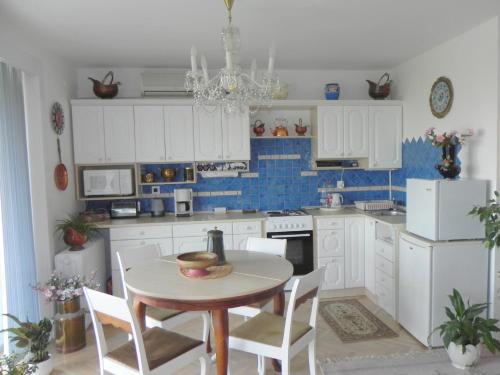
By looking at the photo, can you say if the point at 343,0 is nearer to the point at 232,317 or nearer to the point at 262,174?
the point at 262,174

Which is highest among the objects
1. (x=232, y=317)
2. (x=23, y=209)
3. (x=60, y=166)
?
(x=60, y=166)

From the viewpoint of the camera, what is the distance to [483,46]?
2.98 meters

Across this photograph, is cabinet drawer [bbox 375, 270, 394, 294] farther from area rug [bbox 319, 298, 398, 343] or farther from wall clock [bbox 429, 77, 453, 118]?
wall clock [bbox 429, 77, 453, 118]

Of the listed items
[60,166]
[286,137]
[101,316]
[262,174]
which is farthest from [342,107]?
[101,316]

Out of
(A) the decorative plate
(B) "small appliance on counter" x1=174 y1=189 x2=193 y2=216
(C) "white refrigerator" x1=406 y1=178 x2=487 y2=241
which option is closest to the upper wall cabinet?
(A) the decorative plate

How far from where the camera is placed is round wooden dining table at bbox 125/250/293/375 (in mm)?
1961

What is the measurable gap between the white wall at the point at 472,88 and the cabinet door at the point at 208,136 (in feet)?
7.22

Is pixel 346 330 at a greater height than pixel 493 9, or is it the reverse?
pixel 493 9

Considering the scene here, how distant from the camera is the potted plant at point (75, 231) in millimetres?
3330

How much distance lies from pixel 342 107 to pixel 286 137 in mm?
727

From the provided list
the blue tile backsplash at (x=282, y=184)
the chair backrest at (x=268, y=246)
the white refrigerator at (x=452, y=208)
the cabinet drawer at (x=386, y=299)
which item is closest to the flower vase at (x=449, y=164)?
the white refrigerator at (x=452, y=208)

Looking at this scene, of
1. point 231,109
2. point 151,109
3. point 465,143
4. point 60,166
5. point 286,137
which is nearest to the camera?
point 231,109

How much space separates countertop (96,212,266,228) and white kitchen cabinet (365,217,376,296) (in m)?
1.14

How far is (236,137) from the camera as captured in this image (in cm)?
411
